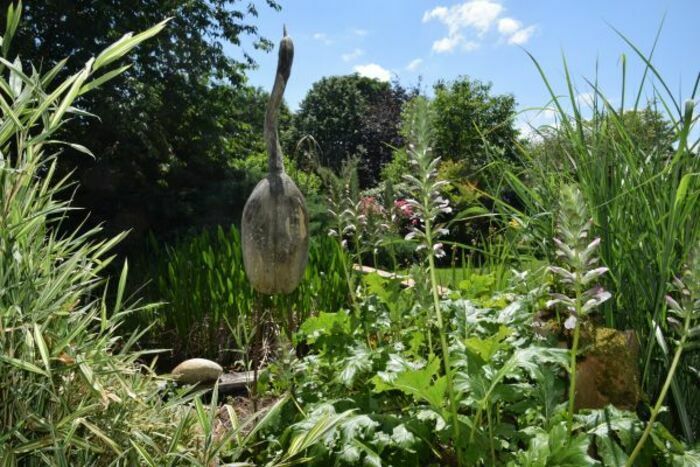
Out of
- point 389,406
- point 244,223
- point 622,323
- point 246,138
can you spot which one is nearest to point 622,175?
point 622,323

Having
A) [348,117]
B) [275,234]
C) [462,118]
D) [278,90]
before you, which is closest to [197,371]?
[275,234]

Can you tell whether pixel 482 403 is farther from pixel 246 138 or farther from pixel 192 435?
pixel 246 138

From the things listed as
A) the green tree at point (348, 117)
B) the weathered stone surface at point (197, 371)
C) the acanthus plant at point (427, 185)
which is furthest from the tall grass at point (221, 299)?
the green tree at point (348, 117)

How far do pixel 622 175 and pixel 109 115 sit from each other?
7018mm

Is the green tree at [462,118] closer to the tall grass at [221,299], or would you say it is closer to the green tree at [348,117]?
the green tree at [348,117]

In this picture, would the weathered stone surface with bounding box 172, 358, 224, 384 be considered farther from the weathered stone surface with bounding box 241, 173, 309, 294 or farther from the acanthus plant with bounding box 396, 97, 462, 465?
the acanthus plant with bounding box 396, 97, 462, 465

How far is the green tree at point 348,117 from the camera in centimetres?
2606

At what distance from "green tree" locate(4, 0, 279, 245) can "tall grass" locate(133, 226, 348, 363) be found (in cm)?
355

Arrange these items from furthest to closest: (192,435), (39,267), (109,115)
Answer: (109,115) < (192,435) < (39,267)

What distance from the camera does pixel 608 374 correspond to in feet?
6.66

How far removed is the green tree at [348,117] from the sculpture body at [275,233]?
75.5 ft

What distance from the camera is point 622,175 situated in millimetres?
2414

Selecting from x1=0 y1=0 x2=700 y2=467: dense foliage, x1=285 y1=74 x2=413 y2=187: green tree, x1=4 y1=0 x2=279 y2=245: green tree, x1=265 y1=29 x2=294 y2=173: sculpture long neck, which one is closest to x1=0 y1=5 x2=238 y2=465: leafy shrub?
x1=0 y1=0 x2=700 y2=467: dense foliage

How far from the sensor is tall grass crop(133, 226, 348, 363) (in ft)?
15.9
